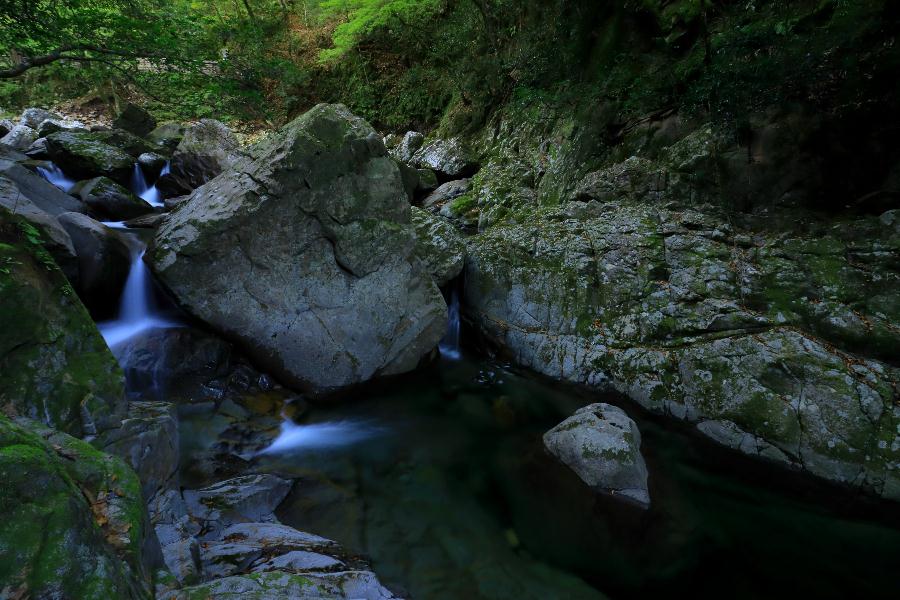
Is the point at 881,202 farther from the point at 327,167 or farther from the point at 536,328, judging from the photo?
the point at 327,167

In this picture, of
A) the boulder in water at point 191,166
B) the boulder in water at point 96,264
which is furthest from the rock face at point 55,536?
the boulder in water at point 191,166

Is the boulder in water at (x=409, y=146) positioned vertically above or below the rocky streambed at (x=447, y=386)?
above

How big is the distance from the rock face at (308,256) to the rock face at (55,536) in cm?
461

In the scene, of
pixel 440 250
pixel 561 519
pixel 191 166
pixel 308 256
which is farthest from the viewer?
pixel 191 166

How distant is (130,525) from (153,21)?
6920 millimetres

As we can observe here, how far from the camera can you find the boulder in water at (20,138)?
53.7 feet

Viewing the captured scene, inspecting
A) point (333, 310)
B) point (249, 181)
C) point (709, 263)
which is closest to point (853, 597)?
point (709, 263)

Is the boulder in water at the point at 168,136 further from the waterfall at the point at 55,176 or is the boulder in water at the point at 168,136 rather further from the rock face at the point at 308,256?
the rock face at the point at 308,256

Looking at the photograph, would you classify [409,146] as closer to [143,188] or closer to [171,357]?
[143,188]

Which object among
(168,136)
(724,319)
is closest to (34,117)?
(168,136)

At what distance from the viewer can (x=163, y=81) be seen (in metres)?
6.90

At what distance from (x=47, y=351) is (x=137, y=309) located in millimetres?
3561

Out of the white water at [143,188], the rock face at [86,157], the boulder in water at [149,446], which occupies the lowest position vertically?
the boulder in water at [149,446]

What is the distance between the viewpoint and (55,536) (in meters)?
1.94
